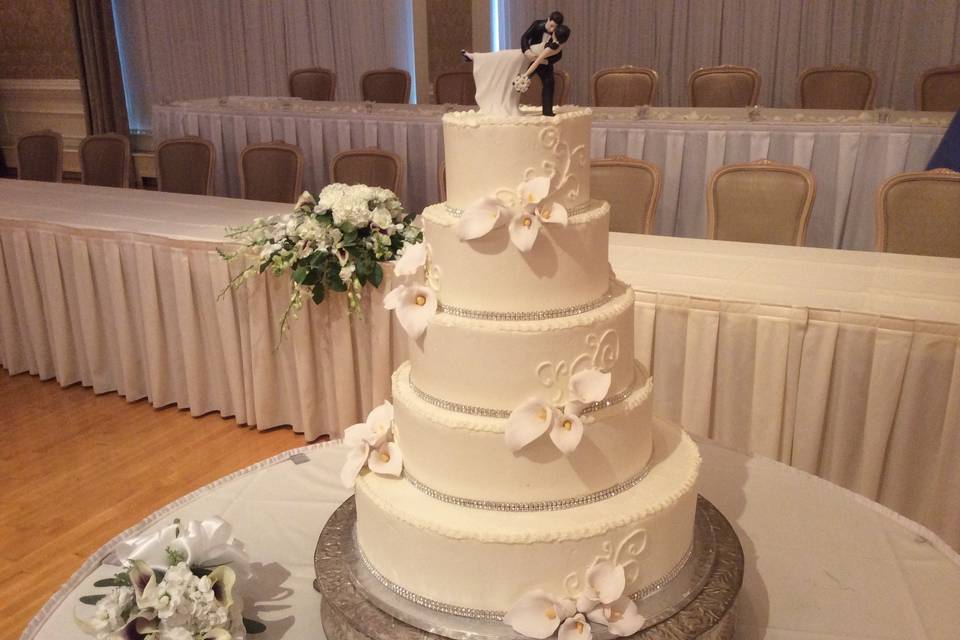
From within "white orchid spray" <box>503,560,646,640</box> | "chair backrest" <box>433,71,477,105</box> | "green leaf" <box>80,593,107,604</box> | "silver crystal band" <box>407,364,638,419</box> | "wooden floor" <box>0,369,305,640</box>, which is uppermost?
"chair backrest" <box>433,71,477,105</box>

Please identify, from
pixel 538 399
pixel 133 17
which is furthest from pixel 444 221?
pixel 133 17

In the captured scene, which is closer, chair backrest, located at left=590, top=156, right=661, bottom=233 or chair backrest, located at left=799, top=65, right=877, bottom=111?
chair backrest, located at left=590, top=156, right=661, bottom=233

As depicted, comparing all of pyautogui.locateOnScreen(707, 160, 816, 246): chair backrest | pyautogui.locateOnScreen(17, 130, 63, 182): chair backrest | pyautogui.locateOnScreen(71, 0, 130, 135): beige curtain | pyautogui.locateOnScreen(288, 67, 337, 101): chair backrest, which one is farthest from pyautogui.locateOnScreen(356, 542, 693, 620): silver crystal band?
pyautogui.locateOnScreen(71, 0, 130, 135): beige curtain

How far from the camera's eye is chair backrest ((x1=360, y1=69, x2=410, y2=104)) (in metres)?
7.22

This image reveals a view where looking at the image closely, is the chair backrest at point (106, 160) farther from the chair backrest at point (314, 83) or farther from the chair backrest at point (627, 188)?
the chair backrest at point (627, 188)

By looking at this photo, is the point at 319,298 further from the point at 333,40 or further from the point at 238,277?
the point at 333,40

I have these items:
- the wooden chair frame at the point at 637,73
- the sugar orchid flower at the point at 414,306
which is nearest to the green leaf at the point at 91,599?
the sugar orchid flower at the point at 414,306

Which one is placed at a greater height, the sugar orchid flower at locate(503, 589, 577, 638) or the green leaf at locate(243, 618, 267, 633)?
the sugar orchid flower at locate(503, 589, 577, 638)

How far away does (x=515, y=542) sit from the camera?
4.37 ft

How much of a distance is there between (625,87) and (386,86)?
2.14 m

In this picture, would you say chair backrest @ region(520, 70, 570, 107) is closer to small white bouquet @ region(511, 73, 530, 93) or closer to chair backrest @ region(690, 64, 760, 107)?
chair backrest @ region(690, 64, 760, 107)

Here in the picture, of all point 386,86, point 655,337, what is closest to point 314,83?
point 386,86

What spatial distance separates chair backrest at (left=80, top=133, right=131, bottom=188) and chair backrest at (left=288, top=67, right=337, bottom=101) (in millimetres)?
2259

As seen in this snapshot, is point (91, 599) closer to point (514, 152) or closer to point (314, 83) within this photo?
point (514, 152)
